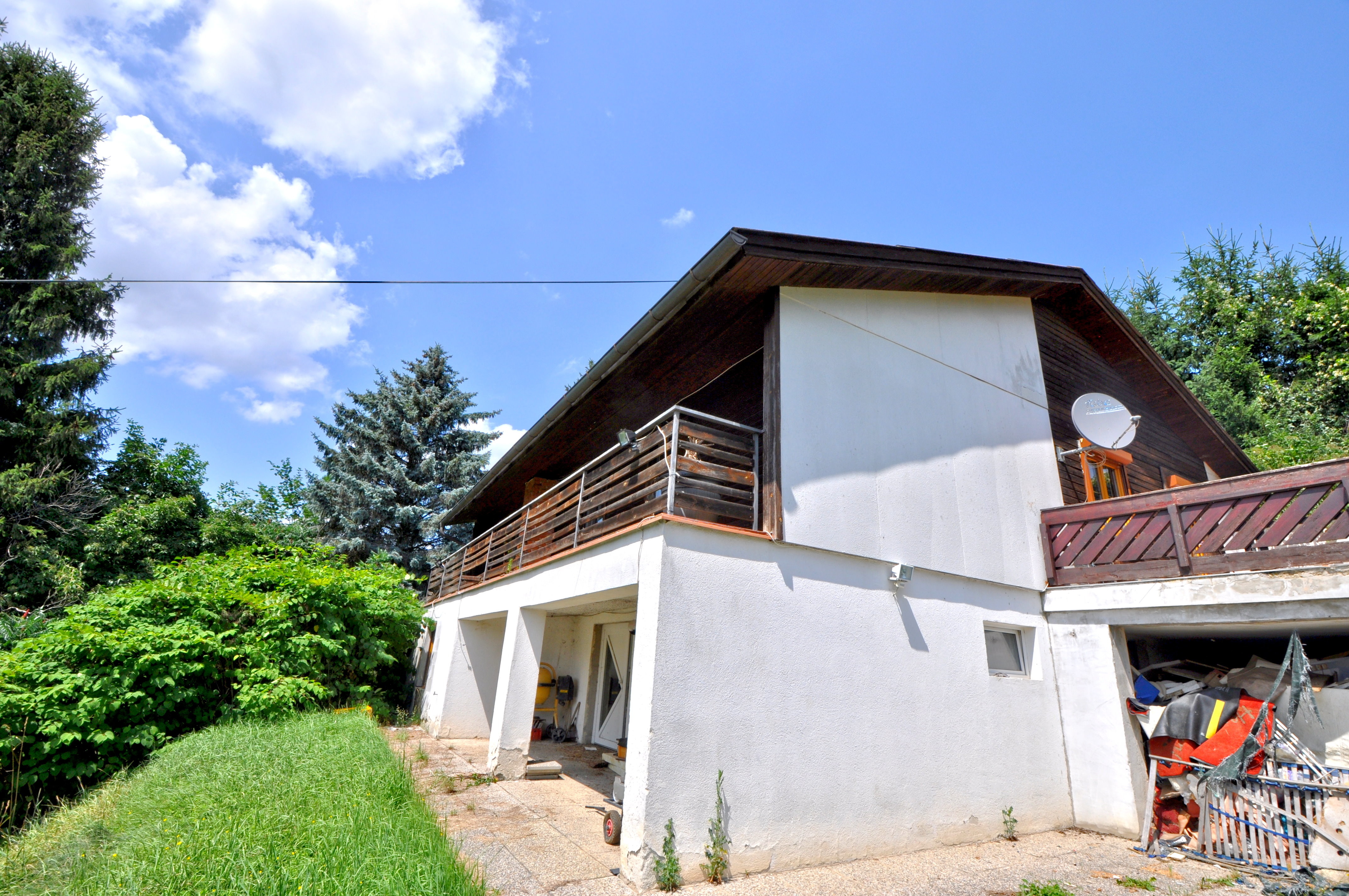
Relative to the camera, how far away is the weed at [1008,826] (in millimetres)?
6707

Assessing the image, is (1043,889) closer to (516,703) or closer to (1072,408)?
(516,703)

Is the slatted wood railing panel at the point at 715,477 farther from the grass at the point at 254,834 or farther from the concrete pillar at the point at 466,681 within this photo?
the concrete pillar at the point at 466,681

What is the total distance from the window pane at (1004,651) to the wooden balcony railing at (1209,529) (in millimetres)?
1005

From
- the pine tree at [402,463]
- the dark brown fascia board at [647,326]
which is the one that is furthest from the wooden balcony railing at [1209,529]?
the pine tree at [402,463]

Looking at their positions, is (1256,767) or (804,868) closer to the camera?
(804,868)

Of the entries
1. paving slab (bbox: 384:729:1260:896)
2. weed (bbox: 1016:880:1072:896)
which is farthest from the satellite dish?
weed (bbox: 1016:880:1072:896)

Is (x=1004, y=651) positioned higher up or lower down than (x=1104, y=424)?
lower down

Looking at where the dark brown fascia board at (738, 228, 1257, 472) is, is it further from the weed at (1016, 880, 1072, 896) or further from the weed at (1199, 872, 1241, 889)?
the weed at (1199, 872, 1241, 889)

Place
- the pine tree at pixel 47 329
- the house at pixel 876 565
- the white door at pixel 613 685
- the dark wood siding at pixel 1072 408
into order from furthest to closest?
the pine tree at pixel 47 329, the white door at pixel 613 685, the dark wood siding at pixel 1072 408, the house at pixel 876 565

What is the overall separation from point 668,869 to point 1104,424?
8.25 meters

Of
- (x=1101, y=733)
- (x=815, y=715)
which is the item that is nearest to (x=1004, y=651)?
(x=1101, y=733)

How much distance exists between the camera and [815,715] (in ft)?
18.7

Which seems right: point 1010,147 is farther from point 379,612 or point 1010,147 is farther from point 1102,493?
point 379,612

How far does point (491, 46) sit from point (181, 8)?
10.8 ft
